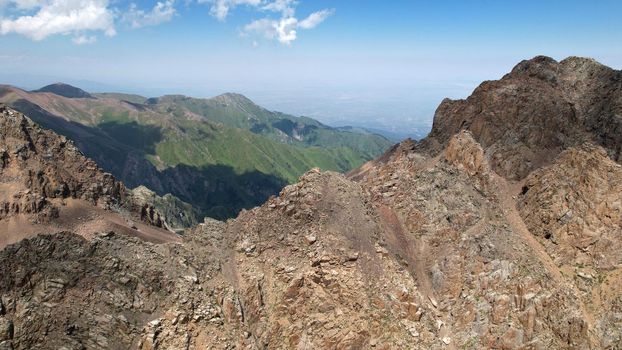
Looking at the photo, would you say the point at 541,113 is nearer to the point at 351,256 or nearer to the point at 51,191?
the point at 351,256

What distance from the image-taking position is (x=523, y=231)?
7356cm

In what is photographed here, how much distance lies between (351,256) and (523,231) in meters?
29.7

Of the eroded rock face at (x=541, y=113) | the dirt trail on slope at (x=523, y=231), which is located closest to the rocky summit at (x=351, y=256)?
the dirt trail on slope at (x=523, y=231)

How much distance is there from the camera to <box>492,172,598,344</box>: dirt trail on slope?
6149cm

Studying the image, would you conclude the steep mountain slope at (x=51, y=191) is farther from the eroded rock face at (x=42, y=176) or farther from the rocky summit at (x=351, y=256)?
the rocky summit at (x=351, y=256)

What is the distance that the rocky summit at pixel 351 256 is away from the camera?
56.8 meters

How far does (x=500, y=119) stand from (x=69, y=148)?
81.4m

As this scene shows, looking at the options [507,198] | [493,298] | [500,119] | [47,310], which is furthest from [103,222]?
[500,119]

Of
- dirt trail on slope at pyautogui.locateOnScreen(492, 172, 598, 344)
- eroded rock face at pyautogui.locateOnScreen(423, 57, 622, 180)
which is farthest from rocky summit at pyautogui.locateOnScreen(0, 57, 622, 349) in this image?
eroded rock face at pyautogui.locateOnScreen(423, 57, 622, 180)

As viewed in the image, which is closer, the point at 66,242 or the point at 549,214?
the point at 66,242

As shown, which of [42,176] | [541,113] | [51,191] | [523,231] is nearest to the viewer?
[51,191]

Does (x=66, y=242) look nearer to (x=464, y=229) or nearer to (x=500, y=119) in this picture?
(x=464, y=229)

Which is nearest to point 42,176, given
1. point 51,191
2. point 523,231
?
point 51,191

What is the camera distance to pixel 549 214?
7162cm
